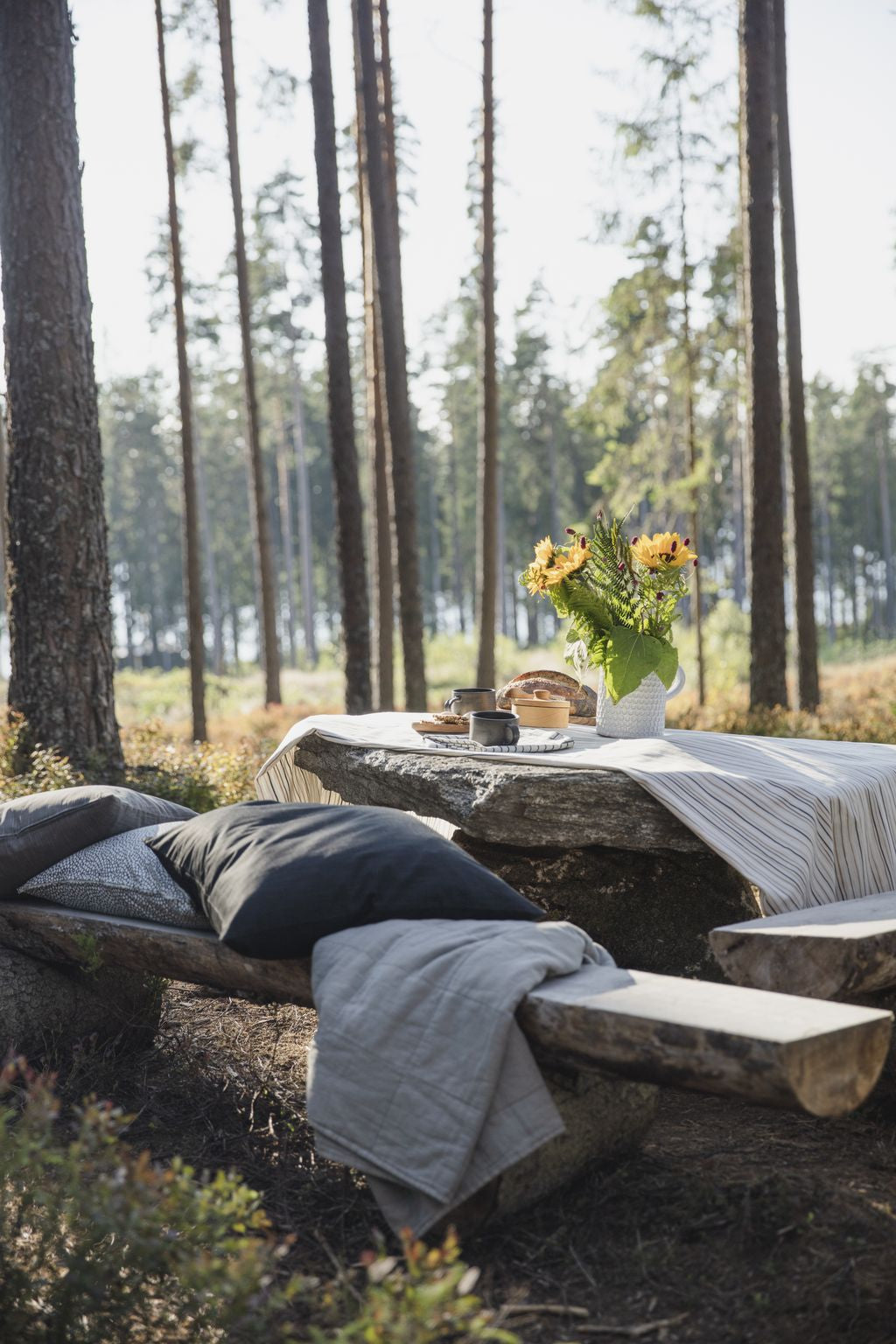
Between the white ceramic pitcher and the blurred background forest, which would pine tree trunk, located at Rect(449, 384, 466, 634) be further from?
the white ceramic pitcher

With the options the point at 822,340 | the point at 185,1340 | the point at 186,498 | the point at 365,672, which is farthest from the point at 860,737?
the point at 822,340

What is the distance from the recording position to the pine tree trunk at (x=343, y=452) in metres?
9.66

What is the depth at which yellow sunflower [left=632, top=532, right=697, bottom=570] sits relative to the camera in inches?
152

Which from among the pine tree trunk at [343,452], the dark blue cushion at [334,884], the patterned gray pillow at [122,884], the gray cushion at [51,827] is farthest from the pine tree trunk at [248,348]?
the dark blue cushion at [334,884]

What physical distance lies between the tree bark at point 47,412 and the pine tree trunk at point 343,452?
3554 millimetres

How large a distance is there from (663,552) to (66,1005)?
2595mm

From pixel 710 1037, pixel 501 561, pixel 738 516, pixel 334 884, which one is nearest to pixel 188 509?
pixel 334 884

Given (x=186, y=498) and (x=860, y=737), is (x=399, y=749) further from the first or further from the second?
(x=186, y=498)

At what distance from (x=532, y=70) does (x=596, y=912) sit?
11.1 meters

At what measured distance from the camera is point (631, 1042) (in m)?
2.05

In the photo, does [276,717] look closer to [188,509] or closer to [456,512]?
[188,509]

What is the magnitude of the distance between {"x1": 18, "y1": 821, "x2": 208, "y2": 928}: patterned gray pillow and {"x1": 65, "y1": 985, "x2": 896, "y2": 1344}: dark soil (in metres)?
0.52

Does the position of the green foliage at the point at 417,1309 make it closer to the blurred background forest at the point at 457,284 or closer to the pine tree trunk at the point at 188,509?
the blurred background forest at the point at 457,284

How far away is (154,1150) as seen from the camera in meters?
2.88
